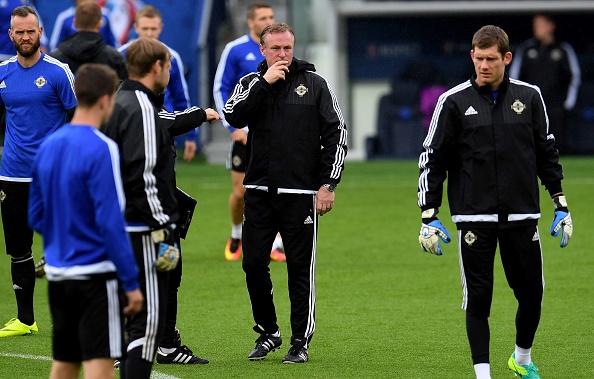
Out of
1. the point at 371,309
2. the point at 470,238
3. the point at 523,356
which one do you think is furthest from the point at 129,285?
the point at 371,309

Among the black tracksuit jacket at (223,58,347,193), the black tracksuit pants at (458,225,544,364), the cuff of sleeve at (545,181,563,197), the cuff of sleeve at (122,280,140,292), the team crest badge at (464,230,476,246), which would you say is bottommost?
the black tracksuit pants at (458,225,544,364)

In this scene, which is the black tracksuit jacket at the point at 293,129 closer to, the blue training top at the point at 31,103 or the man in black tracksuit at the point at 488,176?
the man in black tracksuit at the point at 488,176

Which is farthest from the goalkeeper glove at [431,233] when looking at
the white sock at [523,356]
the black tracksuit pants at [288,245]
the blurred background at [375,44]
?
the blurred background at [375,44]

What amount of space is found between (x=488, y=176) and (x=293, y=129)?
4.78ft

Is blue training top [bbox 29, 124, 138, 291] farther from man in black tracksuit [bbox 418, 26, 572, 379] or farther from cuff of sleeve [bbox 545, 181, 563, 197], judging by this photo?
cuff of sleeve [bbox 545, 181, 563, 197]

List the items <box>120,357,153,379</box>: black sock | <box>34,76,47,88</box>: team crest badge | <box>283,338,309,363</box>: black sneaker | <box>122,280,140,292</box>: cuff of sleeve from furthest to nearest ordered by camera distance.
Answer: <box>34,76,47,88</box>: team crest badge < <box>283,338,309,363</box>: black sneaker < <box>120,357,153,379</box>: black sock < <box>122,280,140,292</box>: cuff of sleeve

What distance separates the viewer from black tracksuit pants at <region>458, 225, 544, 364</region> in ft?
21.5

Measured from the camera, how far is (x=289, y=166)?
7.53 m

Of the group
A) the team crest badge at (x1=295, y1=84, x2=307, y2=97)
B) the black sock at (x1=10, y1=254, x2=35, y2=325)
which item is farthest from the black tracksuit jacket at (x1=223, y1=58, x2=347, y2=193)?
the black sock at (x1=10, y1=254, x2=35, y2=325)

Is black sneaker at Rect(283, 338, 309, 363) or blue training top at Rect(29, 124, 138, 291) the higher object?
blue training top at Rect(29, 124, 138, 291)

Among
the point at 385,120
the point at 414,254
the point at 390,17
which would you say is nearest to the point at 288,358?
the point at 414,254

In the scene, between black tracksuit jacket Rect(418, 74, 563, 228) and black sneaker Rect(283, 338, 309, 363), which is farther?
black sneaker Rect(283, 338, 309, 363)

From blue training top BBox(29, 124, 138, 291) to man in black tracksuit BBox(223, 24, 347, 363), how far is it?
2.45m

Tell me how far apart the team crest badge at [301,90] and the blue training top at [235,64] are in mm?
3559
